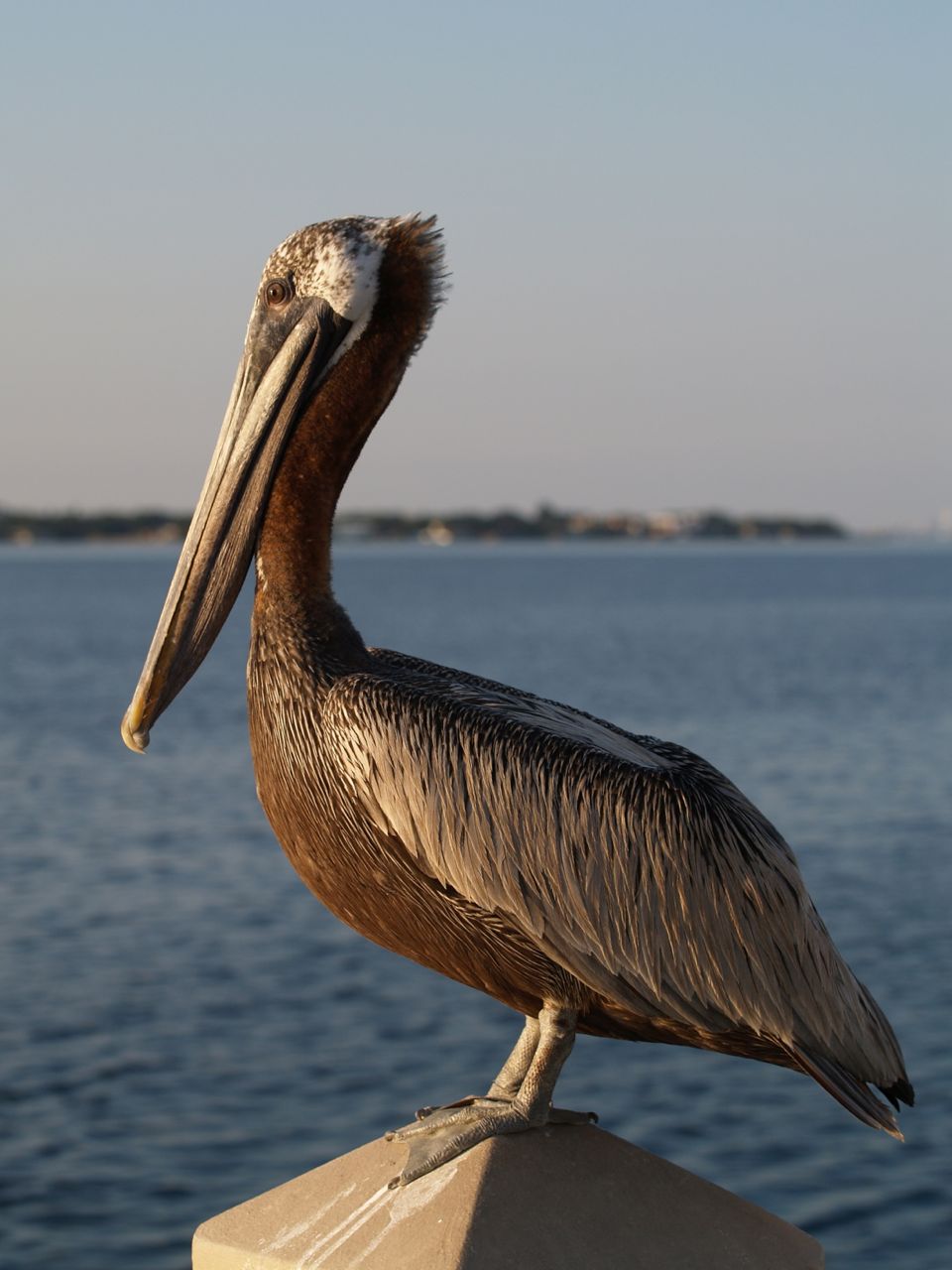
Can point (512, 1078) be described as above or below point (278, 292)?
below

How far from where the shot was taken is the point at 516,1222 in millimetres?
3061

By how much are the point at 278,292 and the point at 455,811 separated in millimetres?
1277

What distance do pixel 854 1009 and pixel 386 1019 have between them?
1202cm

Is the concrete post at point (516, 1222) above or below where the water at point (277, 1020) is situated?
above

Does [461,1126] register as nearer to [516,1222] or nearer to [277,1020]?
[516,1222]

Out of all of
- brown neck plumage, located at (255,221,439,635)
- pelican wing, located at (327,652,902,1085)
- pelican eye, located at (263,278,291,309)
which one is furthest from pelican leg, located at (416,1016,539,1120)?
pelican eye, located at (263,278,291,309)

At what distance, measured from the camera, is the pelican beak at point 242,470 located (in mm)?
3588

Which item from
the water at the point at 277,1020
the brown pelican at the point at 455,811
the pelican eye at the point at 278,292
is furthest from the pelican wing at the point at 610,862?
the water at the point at 277,1020

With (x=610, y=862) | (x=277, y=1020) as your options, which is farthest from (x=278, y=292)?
(x=277, y=1020)

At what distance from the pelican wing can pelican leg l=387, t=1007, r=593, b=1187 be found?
0.16m

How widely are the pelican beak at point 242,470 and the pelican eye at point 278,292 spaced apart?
20 mm

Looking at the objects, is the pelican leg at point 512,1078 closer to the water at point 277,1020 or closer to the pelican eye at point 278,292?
the pelican eye at point 278,292

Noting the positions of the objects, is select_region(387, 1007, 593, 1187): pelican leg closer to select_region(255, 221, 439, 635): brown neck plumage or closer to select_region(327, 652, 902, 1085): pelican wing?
select_region(327, 652, 902, 1085): pelican wing

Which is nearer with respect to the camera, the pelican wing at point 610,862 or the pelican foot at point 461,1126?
the pelican foot at point 461,1126
